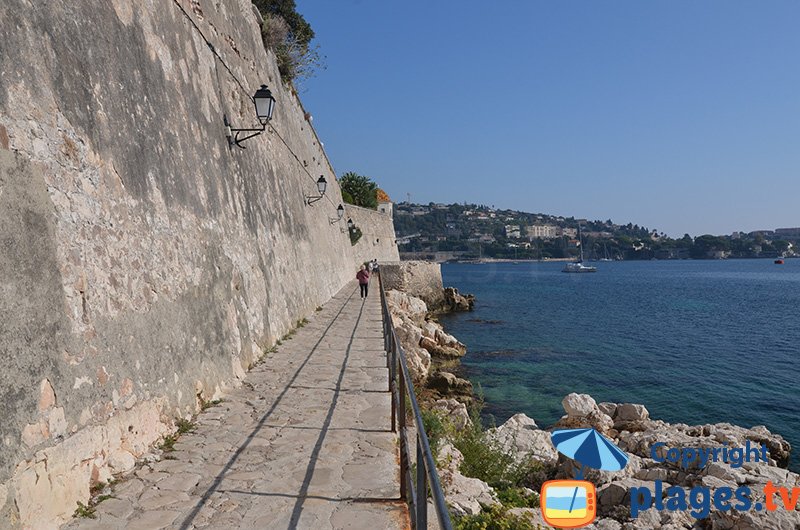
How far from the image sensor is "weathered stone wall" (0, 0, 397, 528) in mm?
3266

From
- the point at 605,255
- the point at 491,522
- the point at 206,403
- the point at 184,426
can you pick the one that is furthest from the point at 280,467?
the point at 605,255

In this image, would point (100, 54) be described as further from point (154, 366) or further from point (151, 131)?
point (154, 366)

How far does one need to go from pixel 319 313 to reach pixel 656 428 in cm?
911

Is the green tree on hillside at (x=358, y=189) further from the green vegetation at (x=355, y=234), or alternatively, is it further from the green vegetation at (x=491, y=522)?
the green vegetation at (x=491, y=522)

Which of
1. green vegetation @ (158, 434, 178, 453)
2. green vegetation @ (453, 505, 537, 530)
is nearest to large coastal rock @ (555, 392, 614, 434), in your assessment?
green vegetation @ (453, 505, 537, 530)

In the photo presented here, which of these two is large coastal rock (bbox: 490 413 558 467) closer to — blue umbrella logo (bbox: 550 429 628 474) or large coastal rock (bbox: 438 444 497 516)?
blue umbrella logo (bbox: 550 429 628 474)

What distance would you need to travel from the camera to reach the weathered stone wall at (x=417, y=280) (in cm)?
3447

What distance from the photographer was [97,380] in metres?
3.93

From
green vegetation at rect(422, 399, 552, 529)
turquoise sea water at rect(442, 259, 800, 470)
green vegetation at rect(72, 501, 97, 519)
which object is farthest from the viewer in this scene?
turquoise sea water at rect(442, 259, 800, 470)

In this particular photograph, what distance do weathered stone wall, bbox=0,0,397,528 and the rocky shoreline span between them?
10.5ft

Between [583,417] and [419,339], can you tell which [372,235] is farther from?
[583,417]

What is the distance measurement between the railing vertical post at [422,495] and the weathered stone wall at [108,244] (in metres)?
2.31

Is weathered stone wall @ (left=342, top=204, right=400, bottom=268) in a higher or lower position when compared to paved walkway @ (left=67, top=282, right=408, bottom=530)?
higher

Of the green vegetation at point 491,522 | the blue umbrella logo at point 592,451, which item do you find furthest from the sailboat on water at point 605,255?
the green vegetation at point 491,522
